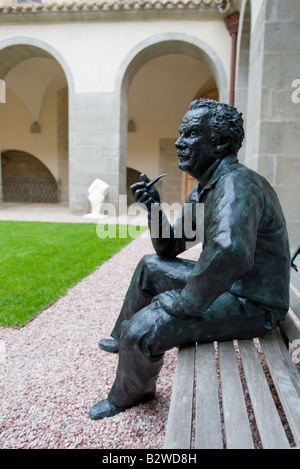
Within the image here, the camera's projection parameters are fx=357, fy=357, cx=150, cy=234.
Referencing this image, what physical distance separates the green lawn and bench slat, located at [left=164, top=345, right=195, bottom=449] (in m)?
1.71

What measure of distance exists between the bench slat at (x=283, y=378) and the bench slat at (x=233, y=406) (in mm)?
132

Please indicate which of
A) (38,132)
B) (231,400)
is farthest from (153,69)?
(231,400)

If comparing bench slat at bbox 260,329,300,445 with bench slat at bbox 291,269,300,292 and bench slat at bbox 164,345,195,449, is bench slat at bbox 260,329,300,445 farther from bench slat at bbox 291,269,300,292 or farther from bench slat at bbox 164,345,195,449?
bench slat at bbox 291,269,300,292

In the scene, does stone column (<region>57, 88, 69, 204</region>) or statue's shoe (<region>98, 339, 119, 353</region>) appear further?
stone column (<region>57, 88, 69, 204</region>)

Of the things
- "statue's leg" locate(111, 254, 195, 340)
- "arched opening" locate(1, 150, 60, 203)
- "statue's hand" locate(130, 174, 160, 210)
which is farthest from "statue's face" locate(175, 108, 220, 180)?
"arched opening" locate(1, 150, 60, 203)

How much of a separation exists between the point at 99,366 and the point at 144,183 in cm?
117

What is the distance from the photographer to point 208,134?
54.9 inches

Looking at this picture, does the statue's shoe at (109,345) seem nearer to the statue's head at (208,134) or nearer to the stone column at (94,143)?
the statue's head at (208,134)

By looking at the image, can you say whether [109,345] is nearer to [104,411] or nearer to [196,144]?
[104,411]

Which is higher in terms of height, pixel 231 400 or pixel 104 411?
pixel 231 400

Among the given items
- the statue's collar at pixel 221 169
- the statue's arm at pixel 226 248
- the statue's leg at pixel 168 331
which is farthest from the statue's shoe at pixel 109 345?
the statue's collar at pixel 221 169

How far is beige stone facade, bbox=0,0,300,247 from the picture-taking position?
170 inches

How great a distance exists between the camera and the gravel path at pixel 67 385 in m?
1.53

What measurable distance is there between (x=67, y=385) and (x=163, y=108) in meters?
13.4
